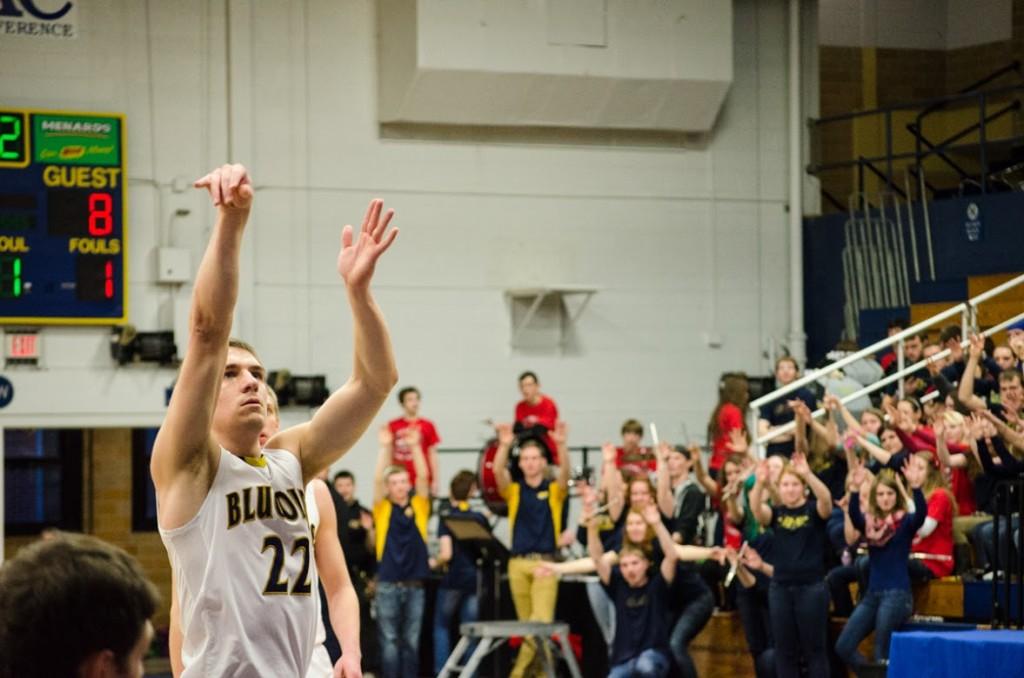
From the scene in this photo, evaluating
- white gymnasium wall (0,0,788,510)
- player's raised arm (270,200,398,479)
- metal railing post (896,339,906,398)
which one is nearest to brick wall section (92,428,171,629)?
white gymnasium wall (0,0,788,510)

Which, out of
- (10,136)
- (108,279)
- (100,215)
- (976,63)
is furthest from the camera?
(976,63)

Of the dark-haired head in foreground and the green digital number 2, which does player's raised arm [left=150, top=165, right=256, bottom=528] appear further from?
the green digital number 2

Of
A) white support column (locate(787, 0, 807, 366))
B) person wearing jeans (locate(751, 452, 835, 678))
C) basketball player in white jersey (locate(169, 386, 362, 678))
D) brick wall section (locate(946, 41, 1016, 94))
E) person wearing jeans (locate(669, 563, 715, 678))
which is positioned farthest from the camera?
brick wall section (locate(946, 41, 1016, 94))

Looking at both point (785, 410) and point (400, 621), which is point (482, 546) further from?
point (785, 410)

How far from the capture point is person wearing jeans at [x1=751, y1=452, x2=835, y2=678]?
10.9 m

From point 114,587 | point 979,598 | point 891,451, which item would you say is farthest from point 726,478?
point 114,587

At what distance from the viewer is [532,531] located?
12812mm

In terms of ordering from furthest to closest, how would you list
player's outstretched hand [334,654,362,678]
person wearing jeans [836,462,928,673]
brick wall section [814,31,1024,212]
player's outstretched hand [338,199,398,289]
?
brick wall section [814,31,1024,212] → person wearing jeans [836,462,928,673] → player's outstretched hand [334,654,362,678] → player's outstretched hand [338,199,398,289]

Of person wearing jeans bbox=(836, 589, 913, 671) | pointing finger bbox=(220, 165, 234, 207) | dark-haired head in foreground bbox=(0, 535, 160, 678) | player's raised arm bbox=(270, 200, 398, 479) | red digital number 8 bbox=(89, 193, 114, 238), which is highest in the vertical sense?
red digital number 8 bbox=(89, 193, 114, 238)

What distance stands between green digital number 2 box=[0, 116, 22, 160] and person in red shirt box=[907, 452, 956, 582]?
7880mm

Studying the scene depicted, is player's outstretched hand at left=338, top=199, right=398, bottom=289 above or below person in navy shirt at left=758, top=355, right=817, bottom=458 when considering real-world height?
above

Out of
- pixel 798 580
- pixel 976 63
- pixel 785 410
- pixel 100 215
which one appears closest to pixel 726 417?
pixel 785 410

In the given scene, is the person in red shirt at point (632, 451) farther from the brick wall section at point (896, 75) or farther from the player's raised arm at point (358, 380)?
the player's raised arm at point (358, 380)

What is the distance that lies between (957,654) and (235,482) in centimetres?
541
